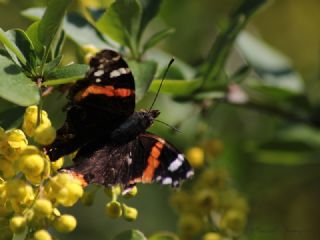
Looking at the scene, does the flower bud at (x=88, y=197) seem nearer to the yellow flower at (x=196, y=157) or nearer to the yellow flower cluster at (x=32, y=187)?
the yellow flower cluster at (x=32, y=187)

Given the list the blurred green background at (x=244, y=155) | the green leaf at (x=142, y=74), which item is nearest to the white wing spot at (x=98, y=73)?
the green leaf at (x=142, y=74)

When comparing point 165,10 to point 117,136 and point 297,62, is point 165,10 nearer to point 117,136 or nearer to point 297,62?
point 297,62

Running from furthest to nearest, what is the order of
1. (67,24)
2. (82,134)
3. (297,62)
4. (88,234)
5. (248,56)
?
(297,62)
(88,234)
(248,56)
(67,24)
(82,134)

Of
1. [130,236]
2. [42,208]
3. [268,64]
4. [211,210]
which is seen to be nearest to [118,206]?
[130,236]

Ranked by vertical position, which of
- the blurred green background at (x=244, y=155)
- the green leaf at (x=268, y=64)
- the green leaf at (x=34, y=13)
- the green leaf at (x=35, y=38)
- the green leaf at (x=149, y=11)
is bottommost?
the blurred green background at (x=244, y=155)

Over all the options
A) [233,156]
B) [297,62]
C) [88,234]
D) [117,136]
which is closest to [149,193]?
[88,234]

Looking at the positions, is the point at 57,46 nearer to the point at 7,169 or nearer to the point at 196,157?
the point at 7,169

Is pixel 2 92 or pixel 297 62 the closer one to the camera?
pixel 2 92

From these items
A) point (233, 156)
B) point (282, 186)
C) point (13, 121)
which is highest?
point (13, 121)
